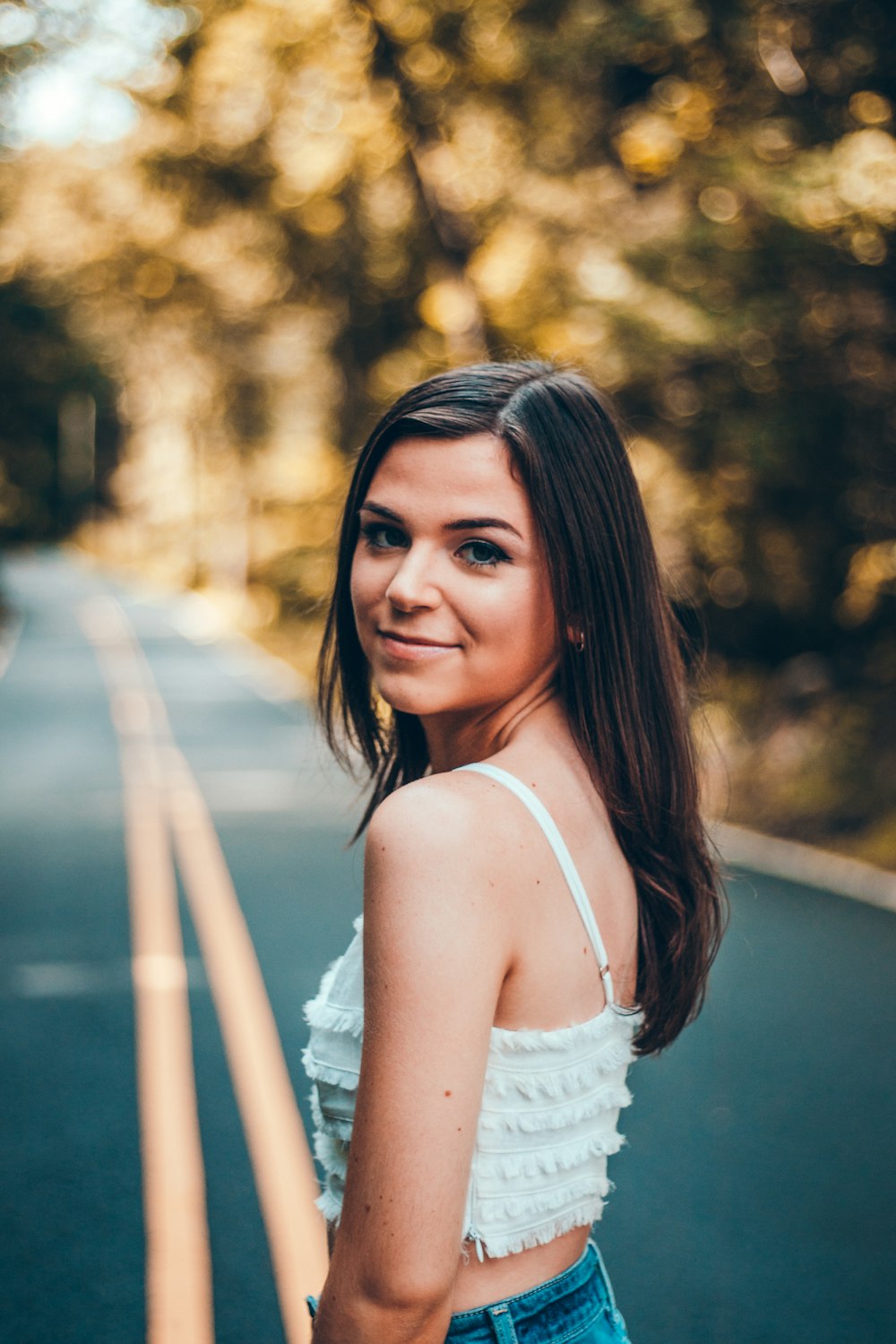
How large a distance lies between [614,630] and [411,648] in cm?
26

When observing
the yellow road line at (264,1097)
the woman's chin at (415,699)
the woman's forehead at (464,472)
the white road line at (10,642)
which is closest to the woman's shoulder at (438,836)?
the woman's chin at (415,699)

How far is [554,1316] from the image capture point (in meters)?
1.59

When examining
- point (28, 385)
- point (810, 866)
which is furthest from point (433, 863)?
point (28, 385)

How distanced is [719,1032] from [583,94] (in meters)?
12.7

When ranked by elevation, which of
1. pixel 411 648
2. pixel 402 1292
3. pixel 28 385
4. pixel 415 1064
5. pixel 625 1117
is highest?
pixel 411 648

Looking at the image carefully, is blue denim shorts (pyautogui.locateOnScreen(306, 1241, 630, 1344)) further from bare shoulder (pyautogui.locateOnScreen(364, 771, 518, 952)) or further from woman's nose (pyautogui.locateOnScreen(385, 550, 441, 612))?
woman's nose (pyautogui.locateOnScreen(385, 550, 441, 612))

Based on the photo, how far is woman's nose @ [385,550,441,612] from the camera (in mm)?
1549

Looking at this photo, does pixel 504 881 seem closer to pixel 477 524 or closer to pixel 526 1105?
pixel 526 1105

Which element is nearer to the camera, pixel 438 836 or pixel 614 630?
pixel 438 836

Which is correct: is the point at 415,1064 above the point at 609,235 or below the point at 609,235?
above

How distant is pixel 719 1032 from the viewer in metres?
6.34

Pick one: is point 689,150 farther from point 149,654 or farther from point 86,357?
point 86,357

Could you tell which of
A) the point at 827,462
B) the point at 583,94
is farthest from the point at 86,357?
the point at 827,462

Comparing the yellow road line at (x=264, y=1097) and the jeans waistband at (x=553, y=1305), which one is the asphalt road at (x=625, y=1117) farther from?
the jeans waistband at (x=553, y=1305)
